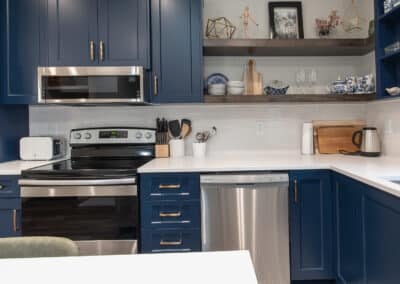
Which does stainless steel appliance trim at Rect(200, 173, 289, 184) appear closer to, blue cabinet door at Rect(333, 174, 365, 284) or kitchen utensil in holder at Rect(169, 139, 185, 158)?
blue cabinet door at Rect(333, 174, 365, 284)

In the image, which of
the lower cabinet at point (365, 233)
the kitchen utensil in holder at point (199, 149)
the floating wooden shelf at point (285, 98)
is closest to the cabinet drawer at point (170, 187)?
the kitchen utensil in holder at point (199, 149)

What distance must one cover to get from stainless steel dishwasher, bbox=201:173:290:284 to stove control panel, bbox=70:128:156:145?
2.67ft

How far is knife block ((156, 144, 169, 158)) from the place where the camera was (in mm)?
2871

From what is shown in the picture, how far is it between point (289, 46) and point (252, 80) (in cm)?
40

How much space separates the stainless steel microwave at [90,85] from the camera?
8.26 feet

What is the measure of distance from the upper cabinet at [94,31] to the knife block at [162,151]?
66 cm

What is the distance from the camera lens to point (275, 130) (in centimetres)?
298

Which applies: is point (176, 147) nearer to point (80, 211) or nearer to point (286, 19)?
point (80, 211)

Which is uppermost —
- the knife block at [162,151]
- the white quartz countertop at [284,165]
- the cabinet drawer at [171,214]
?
the knife block at [162,151]

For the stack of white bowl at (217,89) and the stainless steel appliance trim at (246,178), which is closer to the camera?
the stainless steel appliance trim at (246,178)

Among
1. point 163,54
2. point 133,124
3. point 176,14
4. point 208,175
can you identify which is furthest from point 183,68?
point 208,175

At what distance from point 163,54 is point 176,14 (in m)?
0.31

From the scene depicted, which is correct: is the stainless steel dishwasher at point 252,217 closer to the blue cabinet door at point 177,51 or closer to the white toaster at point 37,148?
the blue cabinet door at point 177,51

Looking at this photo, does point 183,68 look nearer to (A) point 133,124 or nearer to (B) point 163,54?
(B) point 163,54
